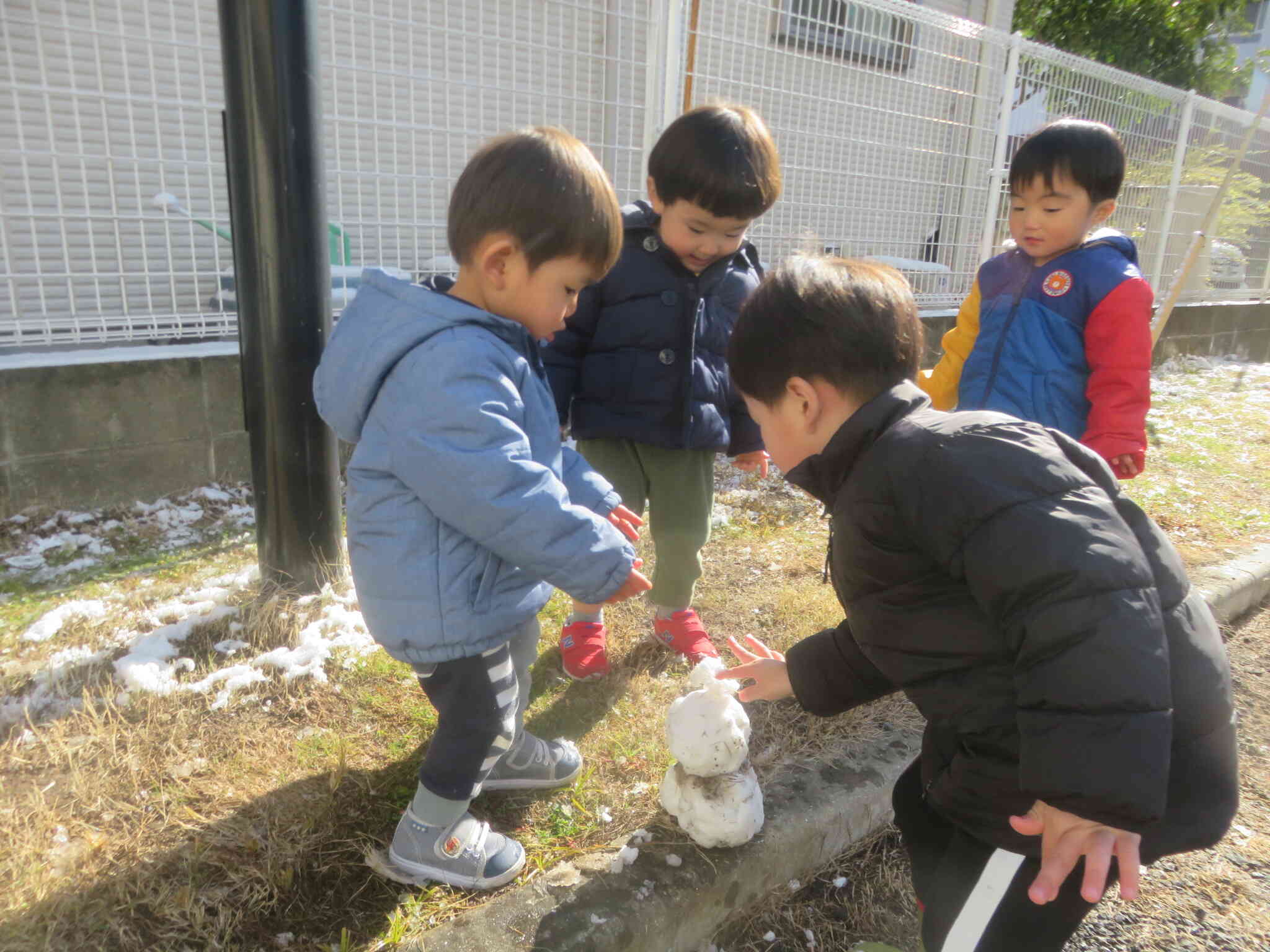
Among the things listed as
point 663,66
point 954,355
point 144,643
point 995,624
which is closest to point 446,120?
point 663,66

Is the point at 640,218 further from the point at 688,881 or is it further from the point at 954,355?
the point at 688,881

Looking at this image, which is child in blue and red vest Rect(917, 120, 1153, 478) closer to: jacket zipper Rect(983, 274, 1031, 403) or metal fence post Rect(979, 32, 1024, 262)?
jacket zipper Rect(983, 274, 1031, 403)

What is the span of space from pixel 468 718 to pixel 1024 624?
0.95 meters

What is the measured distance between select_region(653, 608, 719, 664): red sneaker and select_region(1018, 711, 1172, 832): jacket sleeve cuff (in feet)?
4.80

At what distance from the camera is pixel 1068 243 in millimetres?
2398

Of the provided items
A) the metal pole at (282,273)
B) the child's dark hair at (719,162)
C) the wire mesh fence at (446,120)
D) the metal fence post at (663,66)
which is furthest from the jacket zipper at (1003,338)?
the metal fence post at (663,66)

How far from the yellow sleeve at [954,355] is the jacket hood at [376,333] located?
67.2 inches

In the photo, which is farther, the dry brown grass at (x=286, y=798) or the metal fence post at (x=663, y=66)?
the metal fence post at (x=663, y=66)

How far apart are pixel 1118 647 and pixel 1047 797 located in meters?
0.20

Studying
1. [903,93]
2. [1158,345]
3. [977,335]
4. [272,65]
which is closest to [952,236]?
[903,93]

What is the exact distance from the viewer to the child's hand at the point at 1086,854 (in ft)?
3.45

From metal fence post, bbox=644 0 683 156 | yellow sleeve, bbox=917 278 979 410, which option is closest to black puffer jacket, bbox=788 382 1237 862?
yellow sleeve, bbox=917 278 979 410

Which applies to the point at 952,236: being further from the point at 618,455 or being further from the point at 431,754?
the point at 431,754

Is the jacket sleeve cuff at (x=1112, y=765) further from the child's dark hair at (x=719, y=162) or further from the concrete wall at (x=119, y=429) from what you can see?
the concrete wall at (x=119, y=429)
